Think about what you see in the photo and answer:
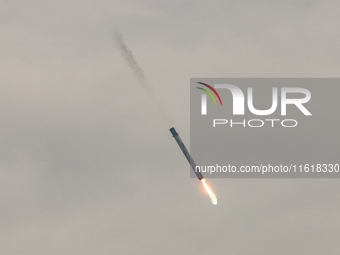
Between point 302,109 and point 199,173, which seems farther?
point 199,173

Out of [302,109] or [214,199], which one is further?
[214,199]

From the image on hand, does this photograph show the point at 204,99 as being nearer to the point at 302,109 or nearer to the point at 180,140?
the point at 180,140

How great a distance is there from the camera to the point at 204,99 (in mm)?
158625

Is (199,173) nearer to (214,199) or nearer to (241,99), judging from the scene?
(214,199)

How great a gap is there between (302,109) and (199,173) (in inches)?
1494

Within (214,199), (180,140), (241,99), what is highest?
(241,99)

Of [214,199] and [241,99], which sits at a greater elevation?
[241,99]

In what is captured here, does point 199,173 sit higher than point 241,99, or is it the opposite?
point 241,99

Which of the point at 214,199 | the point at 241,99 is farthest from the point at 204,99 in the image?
the point at 214,199

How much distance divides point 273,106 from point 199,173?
31865 mm

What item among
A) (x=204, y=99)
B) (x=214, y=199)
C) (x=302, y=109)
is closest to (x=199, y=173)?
(x=214, y=199)

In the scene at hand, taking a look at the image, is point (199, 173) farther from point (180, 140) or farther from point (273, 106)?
point (273, 106)

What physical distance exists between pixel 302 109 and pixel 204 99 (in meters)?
30.1

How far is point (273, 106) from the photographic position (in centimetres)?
15188
